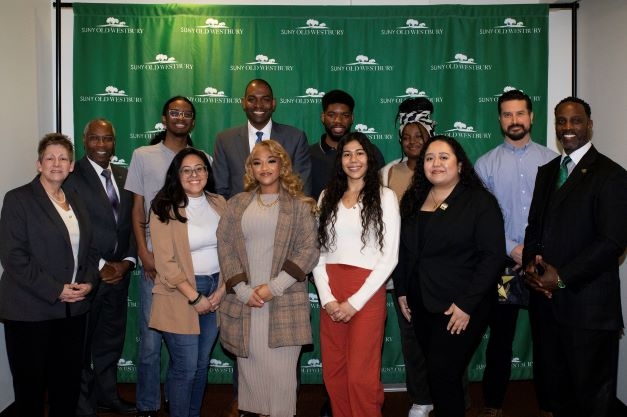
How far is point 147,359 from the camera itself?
4.20m

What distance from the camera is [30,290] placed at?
3408 mm

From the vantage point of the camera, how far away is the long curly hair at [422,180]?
349cm

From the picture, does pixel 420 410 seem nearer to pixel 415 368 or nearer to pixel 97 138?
pixel 415 368

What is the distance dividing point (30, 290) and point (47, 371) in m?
0.50

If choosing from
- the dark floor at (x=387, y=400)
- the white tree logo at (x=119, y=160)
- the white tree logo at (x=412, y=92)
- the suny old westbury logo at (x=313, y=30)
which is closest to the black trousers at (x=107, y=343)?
the dark floor at (x=387, y=400)

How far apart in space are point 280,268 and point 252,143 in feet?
3.72

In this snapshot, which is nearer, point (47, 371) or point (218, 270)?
point (47, 371)

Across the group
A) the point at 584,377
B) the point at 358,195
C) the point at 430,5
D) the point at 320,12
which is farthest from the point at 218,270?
the point at 430,5

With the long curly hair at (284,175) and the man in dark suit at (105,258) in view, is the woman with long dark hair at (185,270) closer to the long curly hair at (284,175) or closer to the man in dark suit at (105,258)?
the long curly hair at (284,175)

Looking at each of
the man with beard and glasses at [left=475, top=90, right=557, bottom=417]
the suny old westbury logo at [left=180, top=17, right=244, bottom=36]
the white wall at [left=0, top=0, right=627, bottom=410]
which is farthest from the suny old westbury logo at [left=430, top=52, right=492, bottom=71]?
the suny old westbury logo at [left=180, top=17, right=244, bottom=36]

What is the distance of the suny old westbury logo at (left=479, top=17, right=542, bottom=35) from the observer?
5.36m

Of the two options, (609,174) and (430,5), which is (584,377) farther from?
(430,5)

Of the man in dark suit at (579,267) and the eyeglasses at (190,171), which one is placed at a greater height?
the eyeglasses at (190,171)

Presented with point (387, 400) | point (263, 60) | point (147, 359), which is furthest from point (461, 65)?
point (147, 359)
